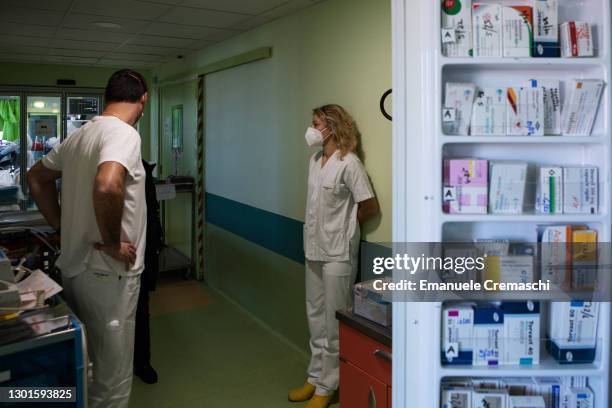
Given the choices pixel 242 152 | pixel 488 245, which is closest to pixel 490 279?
pixel 488 245

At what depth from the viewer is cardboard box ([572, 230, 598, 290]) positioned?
153 cm

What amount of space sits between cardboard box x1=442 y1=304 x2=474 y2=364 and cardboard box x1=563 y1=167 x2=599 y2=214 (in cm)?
43

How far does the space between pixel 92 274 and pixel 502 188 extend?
164 centimetres

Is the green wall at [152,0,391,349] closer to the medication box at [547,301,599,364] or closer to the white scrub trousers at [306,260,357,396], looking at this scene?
the white scrub trousers at [306,260,357,396]

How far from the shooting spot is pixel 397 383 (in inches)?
64.8

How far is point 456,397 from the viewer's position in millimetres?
1588

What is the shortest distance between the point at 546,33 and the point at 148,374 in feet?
9.66

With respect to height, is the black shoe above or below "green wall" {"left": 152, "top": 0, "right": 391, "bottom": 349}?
below

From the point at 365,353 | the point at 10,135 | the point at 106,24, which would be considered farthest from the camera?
the point at 10,135

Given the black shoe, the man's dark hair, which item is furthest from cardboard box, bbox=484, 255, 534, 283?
the black shoe

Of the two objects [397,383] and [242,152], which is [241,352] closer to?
[242,152]

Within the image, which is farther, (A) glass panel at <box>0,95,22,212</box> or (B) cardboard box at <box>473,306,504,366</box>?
(A) glass panel at <box>0,95,22,212</box>

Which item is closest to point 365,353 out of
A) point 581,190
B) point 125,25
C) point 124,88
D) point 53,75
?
point 581,190

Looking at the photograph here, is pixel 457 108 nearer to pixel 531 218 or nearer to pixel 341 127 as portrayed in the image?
pixel 531 218
